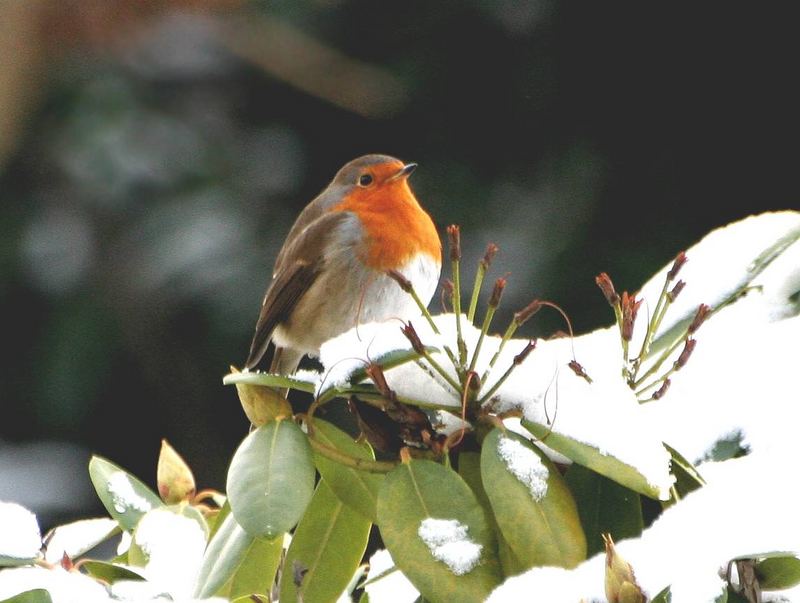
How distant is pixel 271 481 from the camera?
1.10 m

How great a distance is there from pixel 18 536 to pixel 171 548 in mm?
172

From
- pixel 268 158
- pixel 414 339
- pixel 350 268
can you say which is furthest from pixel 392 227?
pixel 268 158

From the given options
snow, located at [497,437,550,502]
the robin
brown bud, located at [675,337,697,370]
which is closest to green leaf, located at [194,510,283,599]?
snow, located at [497,437,550,502]

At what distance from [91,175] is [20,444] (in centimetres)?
123

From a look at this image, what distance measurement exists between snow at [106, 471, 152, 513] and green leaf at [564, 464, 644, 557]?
1.78ft

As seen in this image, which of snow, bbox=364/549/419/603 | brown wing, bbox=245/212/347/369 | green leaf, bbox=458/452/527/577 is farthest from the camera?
brown wing, bbox=245/212/347/369

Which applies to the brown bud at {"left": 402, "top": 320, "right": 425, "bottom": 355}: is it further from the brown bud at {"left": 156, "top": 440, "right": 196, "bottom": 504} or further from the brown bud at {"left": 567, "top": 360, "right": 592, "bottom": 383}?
the brown bud at {"left": 156, "top": 440, "right": 196, "bottom": 504}

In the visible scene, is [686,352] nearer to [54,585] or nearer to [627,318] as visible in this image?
[627,318]

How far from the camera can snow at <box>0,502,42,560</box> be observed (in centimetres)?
121

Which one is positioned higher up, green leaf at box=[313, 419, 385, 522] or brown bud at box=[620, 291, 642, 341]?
brown bud at box=[620, 291, 642, 341]

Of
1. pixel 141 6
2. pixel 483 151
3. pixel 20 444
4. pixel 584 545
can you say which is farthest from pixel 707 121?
pixel 584 545

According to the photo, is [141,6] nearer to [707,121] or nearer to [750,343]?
[707,121]

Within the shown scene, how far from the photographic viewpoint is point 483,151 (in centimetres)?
536

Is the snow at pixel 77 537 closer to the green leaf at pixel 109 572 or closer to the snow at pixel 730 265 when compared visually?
the green leaf at pixel 109 572
